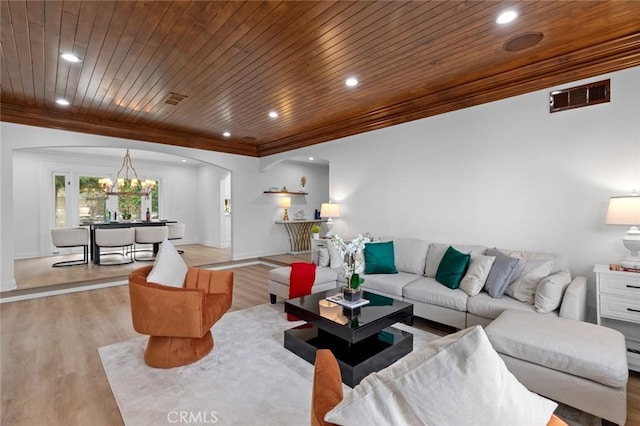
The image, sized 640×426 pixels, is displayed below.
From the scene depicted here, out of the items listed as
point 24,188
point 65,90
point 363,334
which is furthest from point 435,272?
point 24,188

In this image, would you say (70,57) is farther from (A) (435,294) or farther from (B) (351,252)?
(A) (435,294)

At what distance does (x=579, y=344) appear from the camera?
6.33 feet

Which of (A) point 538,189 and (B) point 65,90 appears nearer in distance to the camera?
(A) point 538,189

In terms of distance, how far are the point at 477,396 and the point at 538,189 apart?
11.0ft

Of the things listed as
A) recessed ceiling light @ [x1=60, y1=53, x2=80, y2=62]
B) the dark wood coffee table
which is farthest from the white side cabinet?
recessed ceiling light @ [x1=60, y1=53, x2=80, y2=62]

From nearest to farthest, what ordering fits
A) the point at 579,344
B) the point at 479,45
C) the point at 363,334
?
the point at 579,344 → the point at 363,334 → the point at 479,45

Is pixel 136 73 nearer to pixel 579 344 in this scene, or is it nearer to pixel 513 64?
pixel 513 64

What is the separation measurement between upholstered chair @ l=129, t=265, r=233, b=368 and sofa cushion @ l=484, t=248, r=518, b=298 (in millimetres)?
2652

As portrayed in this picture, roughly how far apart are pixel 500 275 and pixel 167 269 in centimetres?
321

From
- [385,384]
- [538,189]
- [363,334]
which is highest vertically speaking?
[538,189]

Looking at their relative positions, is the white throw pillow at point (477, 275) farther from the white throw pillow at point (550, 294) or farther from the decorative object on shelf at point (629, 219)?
the decorative object on shelf at point (629, 219)

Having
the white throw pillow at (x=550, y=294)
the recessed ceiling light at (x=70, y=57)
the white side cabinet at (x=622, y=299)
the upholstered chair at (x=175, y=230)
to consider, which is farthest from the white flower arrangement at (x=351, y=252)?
the upholstered chair at (x=175, y=230)

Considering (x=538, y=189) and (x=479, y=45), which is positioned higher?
(x=479, y=45)

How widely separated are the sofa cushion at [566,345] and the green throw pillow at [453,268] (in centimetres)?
85
